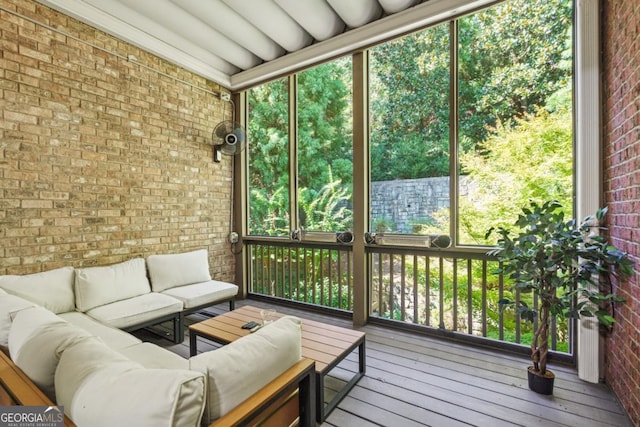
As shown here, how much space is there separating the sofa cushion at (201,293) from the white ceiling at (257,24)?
8.99 feet

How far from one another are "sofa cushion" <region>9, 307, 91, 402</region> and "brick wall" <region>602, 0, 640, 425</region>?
2910mm

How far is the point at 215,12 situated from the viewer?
120 inches

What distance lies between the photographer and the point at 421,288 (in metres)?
3.28

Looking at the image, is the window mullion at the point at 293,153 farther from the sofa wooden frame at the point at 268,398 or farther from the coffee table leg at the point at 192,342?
the sofa wooden frame at the point at 268,398

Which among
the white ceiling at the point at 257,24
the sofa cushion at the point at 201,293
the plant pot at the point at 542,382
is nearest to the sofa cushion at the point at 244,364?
the plant pot at the point at 542,382

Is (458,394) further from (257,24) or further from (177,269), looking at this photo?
(257,24)

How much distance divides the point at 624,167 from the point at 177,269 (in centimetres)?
402

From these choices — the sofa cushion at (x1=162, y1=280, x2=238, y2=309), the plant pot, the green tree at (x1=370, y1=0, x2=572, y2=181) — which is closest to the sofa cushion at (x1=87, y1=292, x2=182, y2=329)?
the sofa cushion at (x1=162, y1=280, x2=238, y2=309)

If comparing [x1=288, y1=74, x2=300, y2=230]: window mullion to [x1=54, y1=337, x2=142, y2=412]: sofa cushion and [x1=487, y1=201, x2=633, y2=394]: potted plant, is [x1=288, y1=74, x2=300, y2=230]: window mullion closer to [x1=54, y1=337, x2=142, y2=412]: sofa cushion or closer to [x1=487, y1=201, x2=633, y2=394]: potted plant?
[x1=487, y1=201, x2=633, y2=394]: potted plant

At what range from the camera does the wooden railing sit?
2.82 meters

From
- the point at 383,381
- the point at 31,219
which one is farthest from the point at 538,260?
the point at 31,219

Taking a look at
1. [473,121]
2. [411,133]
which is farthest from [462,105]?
[411,133]

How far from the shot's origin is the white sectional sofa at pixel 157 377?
0.85 metres

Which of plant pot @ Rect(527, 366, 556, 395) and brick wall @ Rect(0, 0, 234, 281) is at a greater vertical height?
brick wall @ Rect(0, 0, 234, 281)
